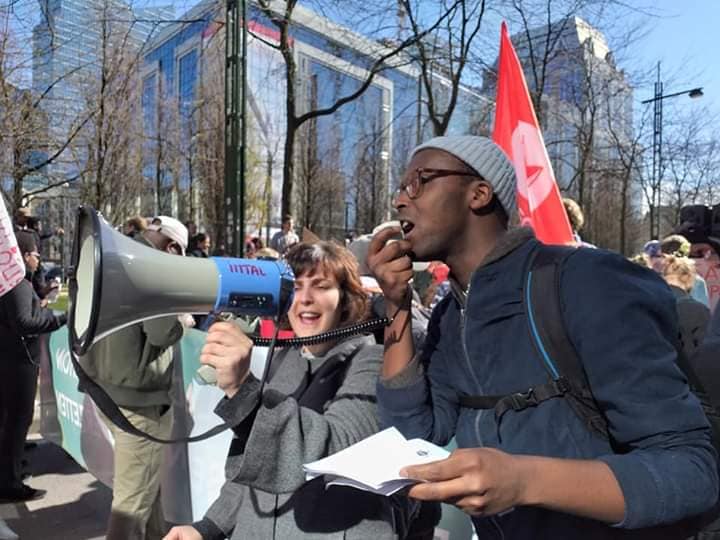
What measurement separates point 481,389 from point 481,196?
0.43 meters

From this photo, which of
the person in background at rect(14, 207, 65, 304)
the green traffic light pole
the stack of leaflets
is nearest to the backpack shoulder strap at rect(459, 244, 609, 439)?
the stack of leaflets

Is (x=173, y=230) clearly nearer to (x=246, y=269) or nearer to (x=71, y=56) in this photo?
(x=246, y=269)

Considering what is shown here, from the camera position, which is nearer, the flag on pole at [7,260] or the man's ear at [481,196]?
the man's ear at [481,196]

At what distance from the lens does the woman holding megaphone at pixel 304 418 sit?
152cm

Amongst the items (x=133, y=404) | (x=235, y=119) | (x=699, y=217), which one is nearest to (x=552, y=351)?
(x=133, y=404)

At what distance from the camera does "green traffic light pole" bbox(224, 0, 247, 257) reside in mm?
5383

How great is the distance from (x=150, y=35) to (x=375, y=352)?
6.04 metres

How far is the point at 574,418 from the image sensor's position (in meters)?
1.16

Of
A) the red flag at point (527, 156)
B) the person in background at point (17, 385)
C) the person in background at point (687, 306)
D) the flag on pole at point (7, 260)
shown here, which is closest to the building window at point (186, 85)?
the person in background at point (17, 385)

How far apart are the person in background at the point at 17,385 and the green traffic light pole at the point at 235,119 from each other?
1.69 meters

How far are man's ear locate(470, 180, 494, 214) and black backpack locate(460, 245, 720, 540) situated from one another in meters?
0.20

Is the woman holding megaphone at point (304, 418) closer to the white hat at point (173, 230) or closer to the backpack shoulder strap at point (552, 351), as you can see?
the backpack shoulder strap at point (552, 351)

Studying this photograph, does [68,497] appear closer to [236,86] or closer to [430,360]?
[236,86]

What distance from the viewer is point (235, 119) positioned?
5492 mm
